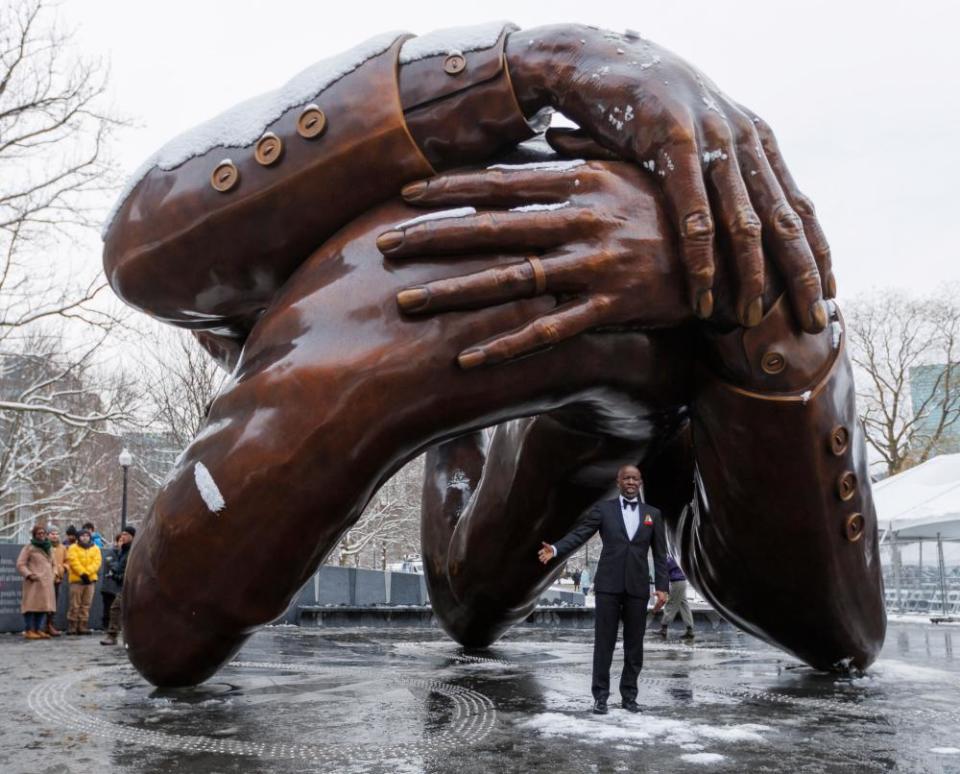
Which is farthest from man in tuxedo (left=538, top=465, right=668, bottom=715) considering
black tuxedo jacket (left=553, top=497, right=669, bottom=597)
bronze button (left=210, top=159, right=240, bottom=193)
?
bronze button (left=210, top=159, right=240, bottom=193)

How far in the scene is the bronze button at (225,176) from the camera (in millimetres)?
4598

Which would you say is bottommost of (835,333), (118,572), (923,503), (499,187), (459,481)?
(118,572)

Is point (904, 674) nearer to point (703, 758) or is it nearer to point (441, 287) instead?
point (703, 758)

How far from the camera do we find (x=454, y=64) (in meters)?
4.48

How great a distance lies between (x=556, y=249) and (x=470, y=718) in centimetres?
246

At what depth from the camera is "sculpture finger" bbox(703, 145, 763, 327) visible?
425 centimetres

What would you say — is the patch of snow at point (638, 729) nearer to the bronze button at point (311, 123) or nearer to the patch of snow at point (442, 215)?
the patch of snow at point (442, 215)

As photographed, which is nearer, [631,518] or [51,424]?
[631,518]

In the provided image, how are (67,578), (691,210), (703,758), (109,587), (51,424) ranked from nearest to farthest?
1. (703,758)
2. (691,210)
3. (109,587)
4. (67,578)
5. (51,424)

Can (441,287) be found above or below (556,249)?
below

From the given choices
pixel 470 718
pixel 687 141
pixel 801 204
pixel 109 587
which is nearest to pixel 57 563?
pixel 109 587

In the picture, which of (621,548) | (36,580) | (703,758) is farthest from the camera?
(36,580)

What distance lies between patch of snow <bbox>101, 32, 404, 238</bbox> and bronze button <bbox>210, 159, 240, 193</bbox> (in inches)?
4.9

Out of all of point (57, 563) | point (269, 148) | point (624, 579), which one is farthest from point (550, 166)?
point (57, 563)
